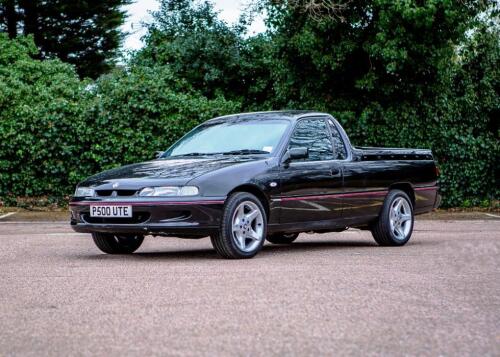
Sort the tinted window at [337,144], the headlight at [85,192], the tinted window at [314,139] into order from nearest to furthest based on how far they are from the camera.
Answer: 1. the headlight at [85,192]
2. the tinted window at [314,139]
3. the tinted window at [337,144]

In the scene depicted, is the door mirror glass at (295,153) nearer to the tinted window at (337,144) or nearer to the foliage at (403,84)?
the tinted window at (337,144)

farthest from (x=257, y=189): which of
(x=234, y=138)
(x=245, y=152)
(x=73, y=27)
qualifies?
(x=73, y=27)

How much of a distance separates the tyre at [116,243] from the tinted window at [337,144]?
2.51 metres

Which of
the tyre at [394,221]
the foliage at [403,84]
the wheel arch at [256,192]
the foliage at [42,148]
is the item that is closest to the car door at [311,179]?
the wheel arch at [256,192]

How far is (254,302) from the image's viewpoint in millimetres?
7199

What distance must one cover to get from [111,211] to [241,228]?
1319mm

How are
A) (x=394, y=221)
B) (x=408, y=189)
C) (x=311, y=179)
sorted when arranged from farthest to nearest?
(x=408, y=189), (x=394, y=221), (x=311, y=179)

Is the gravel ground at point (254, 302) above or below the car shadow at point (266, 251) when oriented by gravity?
above

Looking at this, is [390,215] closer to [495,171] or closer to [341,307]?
[341,307]

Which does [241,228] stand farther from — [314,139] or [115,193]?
[314,139]

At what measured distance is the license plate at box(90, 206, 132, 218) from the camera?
33.6 ft

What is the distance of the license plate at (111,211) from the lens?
1024 centimetres

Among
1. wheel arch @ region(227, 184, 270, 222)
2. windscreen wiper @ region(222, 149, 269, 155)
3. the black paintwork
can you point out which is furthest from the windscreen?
wheel arch @ region(227, 184, 270, 222)

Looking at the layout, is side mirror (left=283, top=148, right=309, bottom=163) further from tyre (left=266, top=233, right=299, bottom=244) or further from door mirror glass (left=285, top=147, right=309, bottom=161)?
tyre (left=266, top=233, right=299, bottom=244)
